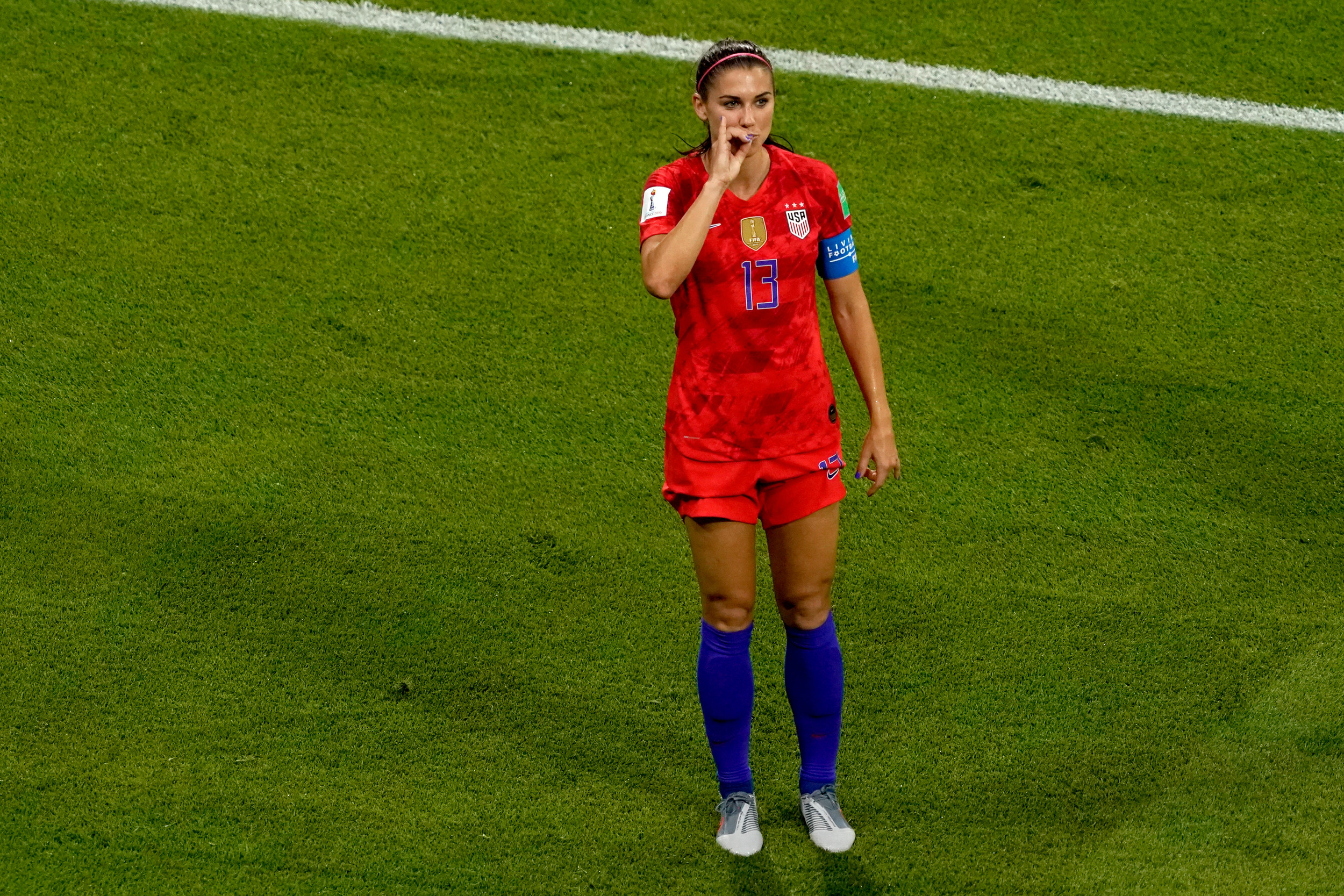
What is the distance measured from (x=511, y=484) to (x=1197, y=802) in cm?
251

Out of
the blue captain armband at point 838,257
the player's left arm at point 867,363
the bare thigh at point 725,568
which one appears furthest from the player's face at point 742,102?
the bare thigh at point 725,568

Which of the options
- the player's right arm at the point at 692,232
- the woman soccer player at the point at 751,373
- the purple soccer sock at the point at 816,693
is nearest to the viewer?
the player's right arm at the point at 692,232

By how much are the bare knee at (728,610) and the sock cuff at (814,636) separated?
15cm

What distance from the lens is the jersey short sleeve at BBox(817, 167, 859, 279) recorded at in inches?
141

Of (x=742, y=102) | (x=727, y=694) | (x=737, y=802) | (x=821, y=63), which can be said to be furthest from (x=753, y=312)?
(x=821, y=63)

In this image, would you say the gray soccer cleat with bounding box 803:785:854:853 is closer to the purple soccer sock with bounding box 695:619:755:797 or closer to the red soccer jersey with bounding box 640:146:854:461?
the purple soccer sock with bounding box 695:619:755:797

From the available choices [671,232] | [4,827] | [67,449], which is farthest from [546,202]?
[4,827]

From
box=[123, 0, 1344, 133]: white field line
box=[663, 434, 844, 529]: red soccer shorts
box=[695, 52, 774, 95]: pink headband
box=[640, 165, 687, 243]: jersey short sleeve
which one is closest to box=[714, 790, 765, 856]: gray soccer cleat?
box=[663, 434, 844, 529]: red soccer shorts

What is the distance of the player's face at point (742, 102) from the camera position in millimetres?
3363

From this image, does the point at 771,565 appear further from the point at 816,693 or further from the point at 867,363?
the point at 867,363

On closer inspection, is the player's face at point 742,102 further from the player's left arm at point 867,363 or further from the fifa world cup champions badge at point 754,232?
the player's left arm at point 867,363

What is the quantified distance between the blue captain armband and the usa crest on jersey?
96 mm

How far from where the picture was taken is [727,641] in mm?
3768

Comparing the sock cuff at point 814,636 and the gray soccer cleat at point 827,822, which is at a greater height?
the sock cuff at point 814,636
